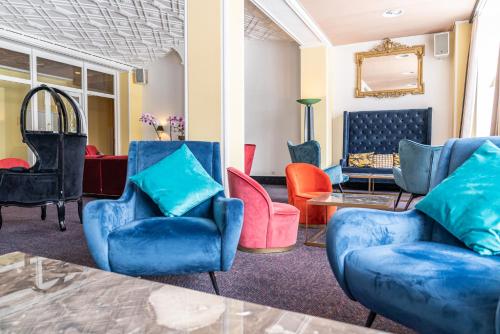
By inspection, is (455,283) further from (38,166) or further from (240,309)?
(38,166)

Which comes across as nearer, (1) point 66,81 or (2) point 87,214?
(2) point 87,214

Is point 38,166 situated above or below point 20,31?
below

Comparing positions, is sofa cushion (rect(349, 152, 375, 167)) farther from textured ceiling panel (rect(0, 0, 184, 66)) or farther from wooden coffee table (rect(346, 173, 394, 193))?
textured ceiling panel (rect(0, 0, 184, 66))

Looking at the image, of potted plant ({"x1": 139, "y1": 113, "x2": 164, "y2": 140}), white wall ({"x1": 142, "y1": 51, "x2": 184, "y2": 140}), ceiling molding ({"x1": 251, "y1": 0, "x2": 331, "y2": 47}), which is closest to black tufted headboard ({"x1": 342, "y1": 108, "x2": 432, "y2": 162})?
ceiling molding ({"x1": 251, "y1": 0, "x2": 331, "y2": 47})

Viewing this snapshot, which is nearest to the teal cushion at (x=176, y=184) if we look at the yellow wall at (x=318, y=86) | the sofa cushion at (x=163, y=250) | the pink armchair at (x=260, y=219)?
the sofa cushion at (x=163, y=250)

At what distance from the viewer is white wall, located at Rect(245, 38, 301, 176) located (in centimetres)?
744

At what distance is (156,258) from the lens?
173 cm

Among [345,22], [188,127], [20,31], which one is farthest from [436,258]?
[20,31]

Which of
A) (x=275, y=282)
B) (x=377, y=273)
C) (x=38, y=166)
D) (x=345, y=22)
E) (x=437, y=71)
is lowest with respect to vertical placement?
(x=275, y=282)

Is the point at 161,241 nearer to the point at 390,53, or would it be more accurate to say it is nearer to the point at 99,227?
the point at 99,227

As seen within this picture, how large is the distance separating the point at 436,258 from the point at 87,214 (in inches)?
61.2

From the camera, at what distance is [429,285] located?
1.10 meters

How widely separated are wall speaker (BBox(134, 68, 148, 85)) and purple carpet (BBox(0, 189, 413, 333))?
612 centimetres

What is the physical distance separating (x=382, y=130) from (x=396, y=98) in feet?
2.22
